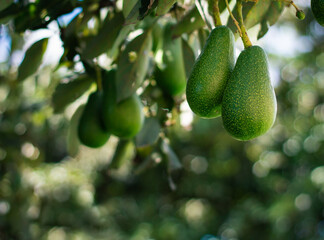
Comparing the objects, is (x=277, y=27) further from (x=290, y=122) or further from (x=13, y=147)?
(x=13, y=147)

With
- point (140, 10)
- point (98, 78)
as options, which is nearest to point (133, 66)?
point (98, 78)

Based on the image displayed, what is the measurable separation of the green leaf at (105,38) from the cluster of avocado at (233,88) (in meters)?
0.51

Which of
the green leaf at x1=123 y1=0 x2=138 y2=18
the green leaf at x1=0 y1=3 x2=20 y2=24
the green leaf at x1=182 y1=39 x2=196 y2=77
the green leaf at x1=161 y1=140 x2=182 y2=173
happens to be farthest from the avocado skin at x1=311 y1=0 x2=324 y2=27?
the green leaf at x1=0 y1=3 x2=20 y2=24

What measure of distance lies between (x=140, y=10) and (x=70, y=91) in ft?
2.81

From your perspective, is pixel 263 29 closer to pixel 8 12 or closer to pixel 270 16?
pixel 270 16

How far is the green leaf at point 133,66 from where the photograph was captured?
1.28 m

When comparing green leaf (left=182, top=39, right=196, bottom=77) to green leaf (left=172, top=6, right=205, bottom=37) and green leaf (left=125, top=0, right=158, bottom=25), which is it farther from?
green leaf (left=125, top=0, right=158, bottom=25)

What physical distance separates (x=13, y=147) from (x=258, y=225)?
4649mm

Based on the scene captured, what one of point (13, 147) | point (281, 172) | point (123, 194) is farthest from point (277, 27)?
point (13, 147)

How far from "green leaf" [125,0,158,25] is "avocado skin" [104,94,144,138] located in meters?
0.54

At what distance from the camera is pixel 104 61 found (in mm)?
1798

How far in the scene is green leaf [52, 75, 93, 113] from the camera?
1636mm

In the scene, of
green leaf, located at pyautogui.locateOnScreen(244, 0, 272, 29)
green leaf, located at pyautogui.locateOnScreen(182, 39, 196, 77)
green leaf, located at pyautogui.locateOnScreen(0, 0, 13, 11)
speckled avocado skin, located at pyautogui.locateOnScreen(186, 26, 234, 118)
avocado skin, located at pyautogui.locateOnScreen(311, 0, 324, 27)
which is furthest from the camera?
green leaf, located at pyautogui.locateOnScreen(182, 39, 196, 77)

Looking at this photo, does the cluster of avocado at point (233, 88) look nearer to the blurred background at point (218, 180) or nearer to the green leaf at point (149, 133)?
the green leaf at point (149, 133)
